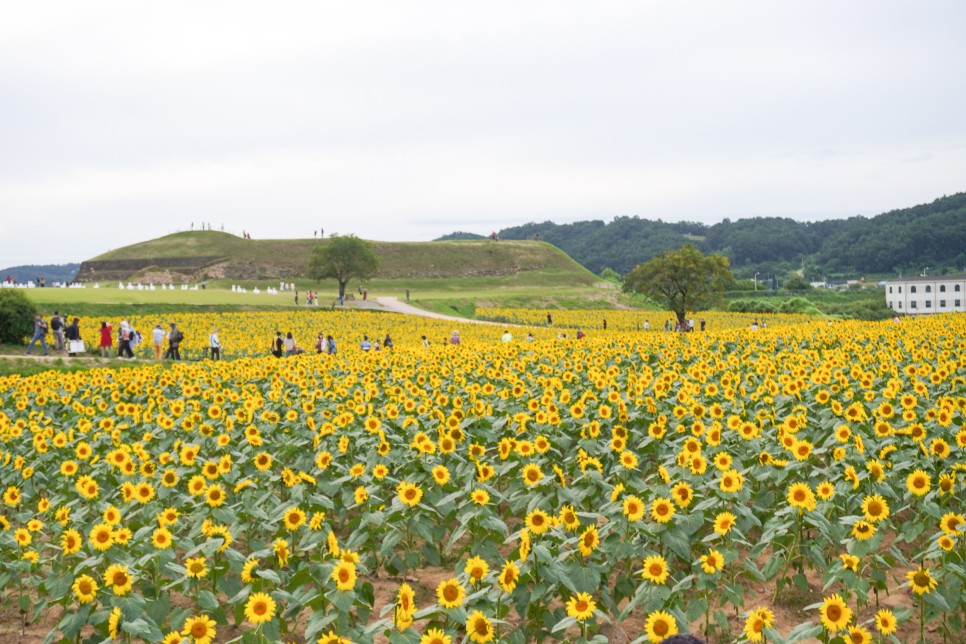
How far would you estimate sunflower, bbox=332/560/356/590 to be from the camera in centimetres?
438

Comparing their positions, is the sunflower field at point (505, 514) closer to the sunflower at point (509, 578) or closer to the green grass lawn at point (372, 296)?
the sunflower at point (509, 578)

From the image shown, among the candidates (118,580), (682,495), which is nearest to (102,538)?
(118,580)

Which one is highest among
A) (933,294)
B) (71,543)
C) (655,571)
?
(71,543)

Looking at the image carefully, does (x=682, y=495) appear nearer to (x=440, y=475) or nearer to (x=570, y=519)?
(x=570, y=519)

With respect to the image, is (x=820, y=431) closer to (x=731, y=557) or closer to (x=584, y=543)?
(x=731, y=557)

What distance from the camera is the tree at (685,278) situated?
44781mm

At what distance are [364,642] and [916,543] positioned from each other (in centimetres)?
525

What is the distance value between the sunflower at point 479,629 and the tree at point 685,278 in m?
42.5

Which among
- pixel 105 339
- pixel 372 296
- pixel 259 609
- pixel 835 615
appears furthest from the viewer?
pixel 372 296

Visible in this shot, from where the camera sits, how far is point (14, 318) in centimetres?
2844

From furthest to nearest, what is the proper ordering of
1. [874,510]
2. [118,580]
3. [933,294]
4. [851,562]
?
[933,294]
[874,510]
[118,580]
[851,562]

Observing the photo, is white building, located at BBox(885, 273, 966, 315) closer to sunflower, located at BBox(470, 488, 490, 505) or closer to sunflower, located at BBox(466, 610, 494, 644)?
sunflower, located at BBox(470, 488, 490, 505)

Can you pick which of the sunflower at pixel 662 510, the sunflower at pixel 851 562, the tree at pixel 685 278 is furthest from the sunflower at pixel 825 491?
the tree at pixel 685 278

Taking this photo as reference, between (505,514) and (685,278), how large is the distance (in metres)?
39.6
